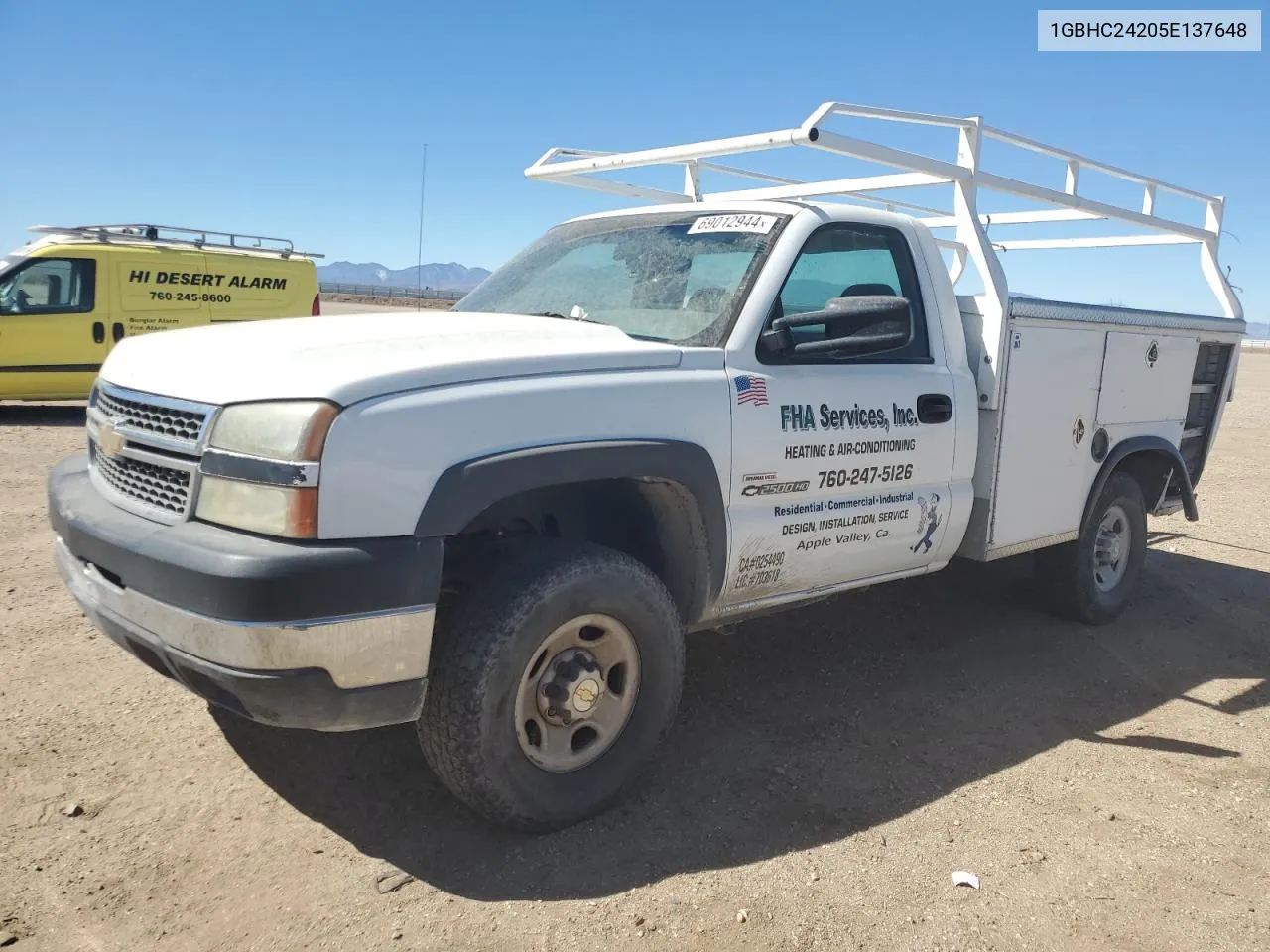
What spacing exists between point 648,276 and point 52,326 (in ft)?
34.2

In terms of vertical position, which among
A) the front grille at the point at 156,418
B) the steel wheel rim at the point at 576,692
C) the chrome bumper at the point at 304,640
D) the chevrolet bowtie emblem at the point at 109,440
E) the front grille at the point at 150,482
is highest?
the front grille at the point at 156,418

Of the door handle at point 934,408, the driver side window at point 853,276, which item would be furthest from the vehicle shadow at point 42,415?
the door handle at point 934,408

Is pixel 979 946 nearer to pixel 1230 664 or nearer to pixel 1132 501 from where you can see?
pixel 1230 664

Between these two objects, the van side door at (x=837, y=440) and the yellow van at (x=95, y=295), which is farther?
the yellow van at (x=95, y=295)

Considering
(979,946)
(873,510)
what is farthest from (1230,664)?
(979,946)

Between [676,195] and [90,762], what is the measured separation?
4157 millimetres

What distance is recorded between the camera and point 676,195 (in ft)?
19.3

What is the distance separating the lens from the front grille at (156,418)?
2.79 m

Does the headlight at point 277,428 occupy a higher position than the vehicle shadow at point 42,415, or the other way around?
the headlight at point 277,428

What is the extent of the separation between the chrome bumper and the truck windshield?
57.4 inches

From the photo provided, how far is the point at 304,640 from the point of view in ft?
8.28

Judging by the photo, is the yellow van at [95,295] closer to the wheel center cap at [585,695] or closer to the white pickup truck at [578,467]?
the white pickup truck at [578,467]

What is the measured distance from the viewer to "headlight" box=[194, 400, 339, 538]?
8.32 ft

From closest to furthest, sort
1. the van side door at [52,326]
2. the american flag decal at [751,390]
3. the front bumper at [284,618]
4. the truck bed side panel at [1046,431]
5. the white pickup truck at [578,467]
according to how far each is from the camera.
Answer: the front bumper at [284,618] < the white pickup truck at [578,467] < the american flag decal at [751,390] < the truck bed side panel at [1046,431] < the van side door at [52,326]
